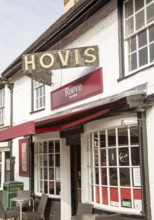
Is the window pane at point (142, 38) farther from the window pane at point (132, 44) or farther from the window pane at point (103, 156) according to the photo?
the window pane at point (103, 156)

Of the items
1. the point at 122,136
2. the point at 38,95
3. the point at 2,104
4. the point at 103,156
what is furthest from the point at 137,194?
the point at 2,104

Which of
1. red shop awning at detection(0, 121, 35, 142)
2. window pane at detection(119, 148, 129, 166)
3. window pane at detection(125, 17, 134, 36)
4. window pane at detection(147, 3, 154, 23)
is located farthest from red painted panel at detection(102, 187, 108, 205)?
window pane at detection(147, 3, 154, 23)

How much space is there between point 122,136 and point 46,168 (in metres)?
4.17

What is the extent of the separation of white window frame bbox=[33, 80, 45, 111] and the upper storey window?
4460 millimetres

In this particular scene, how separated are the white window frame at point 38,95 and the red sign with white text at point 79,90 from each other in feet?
3.25

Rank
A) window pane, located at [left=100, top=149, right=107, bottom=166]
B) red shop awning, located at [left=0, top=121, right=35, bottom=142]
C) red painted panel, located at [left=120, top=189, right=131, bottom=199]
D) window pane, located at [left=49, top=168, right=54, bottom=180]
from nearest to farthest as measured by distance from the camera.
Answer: red painted panel, located at [left=120, top=189, right=131, bottom=199] → window pane, located at [left=100, top=149, right=107, bottom=166] → red shop awning, located at [left=0, top=121, right=35, bottom=142] → window pane, located at [left=49, top=168, right=54, bottom=180]

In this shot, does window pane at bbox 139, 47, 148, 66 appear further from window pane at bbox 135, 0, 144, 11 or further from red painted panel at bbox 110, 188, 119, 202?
red painted panel at bbox 110, 188, 119, 202

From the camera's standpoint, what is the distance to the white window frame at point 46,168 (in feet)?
33.5

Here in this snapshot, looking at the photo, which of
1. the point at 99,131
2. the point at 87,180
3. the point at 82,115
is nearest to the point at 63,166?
the point at 87,180

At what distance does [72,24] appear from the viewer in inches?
364

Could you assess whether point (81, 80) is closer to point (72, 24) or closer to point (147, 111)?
point (72, 24)

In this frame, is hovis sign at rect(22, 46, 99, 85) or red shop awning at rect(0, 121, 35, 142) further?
hovis sign at rect(22, 46, 99, 85)

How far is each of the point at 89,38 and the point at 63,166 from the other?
11.6 feet

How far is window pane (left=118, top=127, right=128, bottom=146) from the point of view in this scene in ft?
23.4
